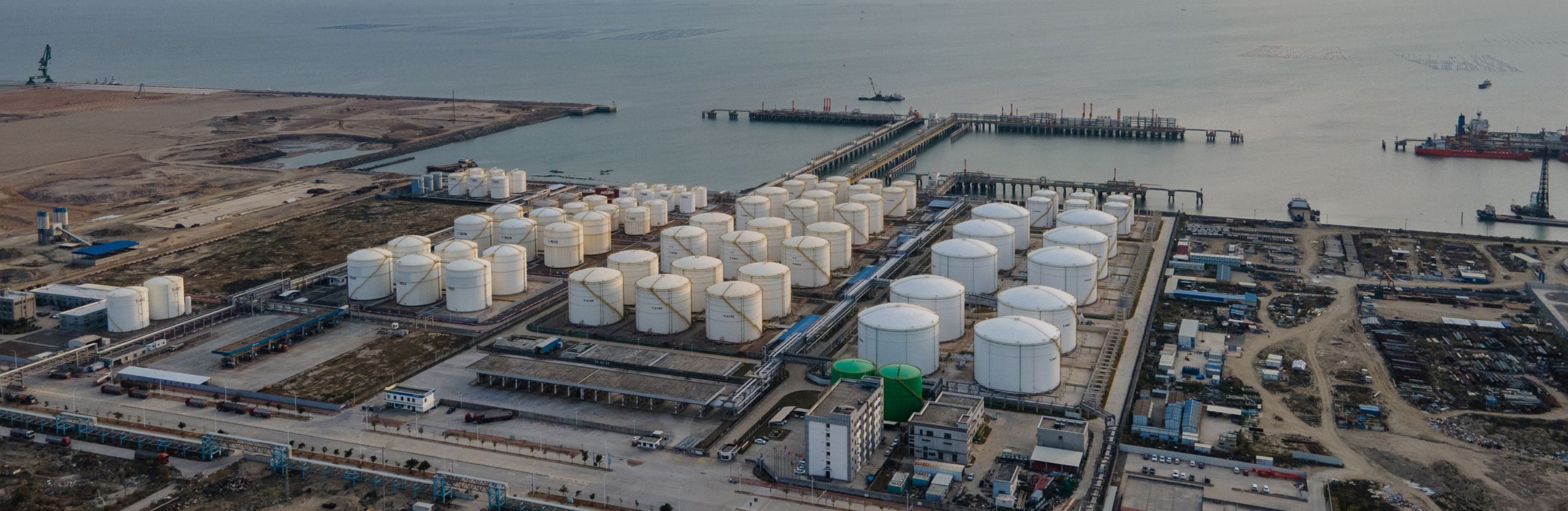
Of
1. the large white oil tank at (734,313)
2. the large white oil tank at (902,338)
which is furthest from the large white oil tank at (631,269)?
the large white oil tank at (902,338)

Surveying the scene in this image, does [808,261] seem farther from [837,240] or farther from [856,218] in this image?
[856,218]

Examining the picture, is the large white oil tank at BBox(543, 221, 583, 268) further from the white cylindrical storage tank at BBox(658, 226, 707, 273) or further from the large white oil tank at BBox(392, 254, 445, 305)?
the large white oil tank at BBox(392, 254, 445, 305)

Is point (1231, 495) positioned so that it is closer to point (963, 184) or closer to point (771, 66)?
point (963, 184)

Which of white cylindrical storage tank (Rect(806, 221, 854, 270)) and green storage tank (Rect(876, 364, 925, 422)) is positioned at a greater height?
white cylindrical storage tank (Rect(806, 221, 854, 270))

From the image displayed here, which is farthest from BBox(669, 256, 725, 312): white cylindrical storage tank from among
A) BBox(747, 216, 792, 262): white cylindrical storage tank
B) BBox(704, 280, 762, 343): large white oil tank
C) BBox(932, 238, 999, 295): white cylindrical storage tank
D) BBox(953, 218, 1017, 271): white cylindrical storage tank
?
BBox(953, 218, 1017, 271): white cylindrical storage tank

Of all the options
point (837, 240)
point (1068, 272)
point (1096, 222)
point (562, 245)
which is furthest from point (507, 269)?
point (1096, 222)

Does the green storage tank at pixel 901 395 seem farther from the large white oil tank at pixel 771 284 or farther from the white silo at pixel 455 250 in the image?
the white silo at pixel 455 250
